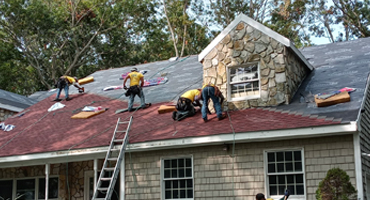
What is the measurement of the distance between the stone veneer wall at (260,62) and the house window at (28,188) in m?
5.84

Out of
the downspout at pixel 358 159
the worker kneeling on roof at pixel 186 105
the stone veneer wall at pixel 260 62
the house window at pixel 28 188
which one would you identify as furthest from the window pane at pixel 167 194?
the downspout at pixel 358 159

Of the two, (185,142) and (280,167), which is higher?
(185,142)

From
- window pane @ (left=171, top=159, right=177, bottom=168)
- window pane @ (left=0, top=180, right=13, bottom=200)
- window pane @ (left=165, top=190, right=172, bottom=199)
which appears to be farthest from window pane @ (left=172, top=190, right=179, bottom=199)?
window pane @ (left=0, top=180, right=13, bottom=200)

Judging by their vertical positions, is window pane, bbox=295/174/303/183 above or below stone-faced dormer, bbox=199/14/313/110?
below

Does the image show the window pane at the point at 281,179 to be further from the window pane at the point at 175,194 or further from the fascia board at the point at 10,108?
the fascia board at the point at 10,108

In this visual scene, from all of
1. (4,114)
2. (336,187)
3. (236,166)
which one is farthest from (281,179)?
(4,114)

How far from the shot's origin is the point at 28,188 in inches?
591

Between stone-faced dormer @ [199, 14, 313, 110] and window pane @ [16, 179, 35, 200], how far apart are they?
640cm

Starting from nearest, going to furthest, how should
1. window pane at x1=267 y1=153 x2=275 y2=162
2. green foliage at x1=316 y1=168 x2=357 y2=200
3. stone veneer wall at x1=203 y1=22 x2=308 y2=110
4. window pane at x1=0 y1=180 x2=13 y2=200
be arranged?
1. green foliage at x1=316 y1=168 x2=357 y2=200
2. window pane at x1=267 y1=153 x2=275 y2=162
3. stone veneer wall at x1=203 y1=22 x2=308 y2=110
4. window pane at x1=0 y1=180 x2=13 y2=200

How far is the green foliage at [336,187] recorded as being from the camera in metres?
9.41

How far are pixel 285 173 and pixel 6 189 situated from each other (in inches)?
361

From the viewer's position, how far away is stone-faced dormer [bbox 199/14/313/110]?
12.7 m

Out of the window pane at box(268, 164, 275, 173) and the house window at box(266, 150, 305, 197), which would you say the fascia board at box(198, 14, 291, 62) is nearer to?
the house window at box(266, 150, 305, 197)

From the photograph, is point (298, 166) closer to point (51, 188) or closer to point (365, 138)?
point (365, 138)
